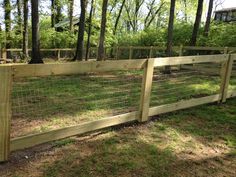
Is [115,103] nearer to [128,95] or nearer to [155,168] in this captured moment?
[128,95]

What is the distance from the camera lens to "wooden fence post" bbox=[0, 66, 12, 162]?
2941 millimetres

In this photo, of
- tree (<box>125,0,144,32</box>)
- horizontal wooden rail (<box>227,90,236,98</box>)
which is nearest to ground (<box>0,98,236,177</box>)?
horizontal wooden rail (<box>227,90,236,98</box>)

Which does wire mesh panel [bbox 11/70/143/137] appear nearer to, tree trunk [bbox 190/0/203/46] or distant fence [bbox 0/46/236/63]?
distant fence [bbox 0/46/236/63]

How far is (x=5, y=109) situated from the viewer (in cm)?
302

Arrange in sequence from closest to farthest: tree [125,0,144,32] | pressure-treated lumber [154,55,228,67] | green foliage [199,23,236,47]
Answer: pressure-treated lumber [154,55,228,67] → green foliage [199,23,236,47] → tree [125,0,144,32]

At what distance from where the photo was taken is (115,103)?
18.2 feet

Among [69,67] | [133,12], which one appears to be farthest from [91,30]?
[69,67]

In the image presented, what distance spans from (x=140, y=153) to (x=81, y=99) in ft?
8.93

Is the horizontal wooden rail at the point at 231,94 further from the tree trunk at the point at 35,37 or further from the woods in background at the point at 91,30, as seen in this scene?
the tree trunk at the point at 35,37

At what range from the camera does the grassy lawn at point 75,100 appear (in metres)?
4.52

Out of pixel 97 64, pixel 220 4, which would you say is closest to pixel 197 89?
pixel 97 64

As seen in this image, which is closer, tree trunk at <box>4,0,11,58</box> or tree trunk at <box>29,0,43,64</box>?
tree trunk at <box>29,0,43,64</box>

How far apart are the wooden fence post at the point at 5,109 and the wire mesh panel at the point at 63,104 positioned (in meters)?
0.81

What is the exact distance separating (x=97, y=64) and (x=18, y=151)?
4.78 ft
